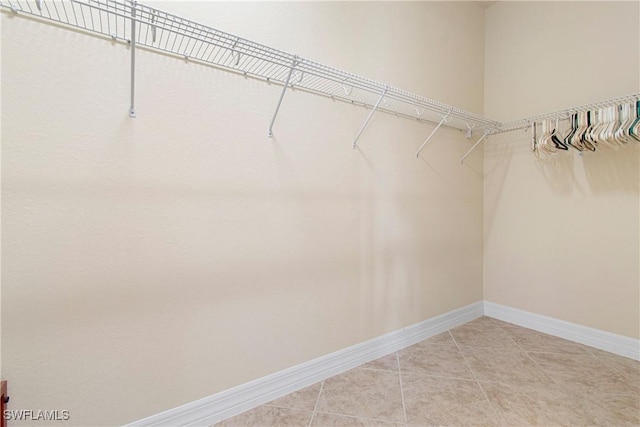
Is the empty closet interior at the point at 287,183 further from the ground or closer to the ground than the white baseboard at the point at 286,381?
further from the ground

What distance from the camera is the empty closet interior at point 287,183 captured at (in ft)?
3.13

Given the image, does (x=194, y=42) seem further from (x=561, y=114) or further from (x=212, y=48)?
(x=561, y=114)

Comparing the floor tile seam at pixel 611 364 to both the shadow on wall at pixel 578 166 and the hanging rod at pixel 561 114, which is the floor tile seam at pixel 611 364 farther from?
the hanging rod at pixel 561 114

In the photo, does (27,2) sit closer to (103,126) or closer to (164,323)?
(103,126)

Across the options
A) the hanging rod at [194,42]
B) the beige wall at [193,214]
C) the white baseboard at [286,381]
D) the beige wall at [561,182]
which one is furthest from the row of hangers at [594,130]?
the white baseboard at [286,381]

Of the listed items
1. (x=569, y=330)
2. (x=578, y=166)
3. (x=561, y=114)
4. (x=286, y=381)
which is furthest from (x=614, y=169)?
(x=286, y=381)

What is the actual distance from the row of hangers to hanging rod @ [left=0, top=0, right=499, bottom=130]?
80 cm

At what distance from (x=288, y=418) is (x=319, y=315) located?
50 centimetres

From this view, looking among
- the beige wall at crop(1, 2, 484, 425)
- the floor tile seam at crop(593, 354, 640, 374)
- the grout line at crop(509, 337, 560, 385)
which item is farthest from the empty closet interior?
the grout line at crop(509, 337, 560, 385)

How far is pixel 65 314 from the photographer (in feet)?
3.20

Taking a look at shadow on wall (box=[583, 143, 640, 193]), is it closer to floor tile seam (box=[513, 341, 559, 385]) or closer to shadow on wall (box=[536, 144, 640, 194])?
shadow on wall (box=[536, 144, 640, 194])

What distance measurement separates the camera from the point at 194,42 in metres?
1.17

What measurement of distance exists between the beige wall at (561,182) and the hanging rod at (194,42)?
3.37 feet

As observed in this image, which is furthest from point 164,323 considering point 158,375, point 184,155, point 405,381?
point 405,381
